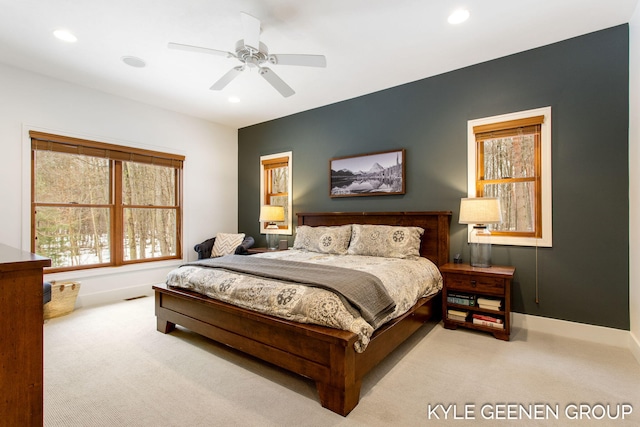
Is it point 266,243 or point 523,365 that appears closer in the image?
point 523,365

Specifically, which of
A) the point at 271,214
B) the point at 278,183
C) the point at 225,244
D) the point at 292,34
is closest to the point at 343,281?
the point at 292,34

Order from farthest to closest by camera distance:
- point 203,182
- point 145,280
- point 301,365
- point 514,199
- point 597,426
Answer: point 203,182 → point 145,280 → point 514,199 → point 301,365 → point 597,426

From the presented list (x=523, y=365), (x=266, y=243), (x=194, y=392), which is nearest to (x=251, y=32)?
(x=194, y=392)

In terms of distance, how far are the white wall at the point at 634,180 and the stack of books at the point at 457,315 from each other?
1.26 meters

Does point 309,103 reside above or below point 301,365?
above

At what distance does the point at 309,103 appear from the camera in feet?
15.4

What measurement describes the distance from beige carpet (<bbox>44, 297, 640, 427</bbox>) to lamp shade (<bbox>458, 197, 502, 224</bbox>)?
44.2 inches

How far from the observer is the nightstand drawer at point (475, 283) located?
293 cm

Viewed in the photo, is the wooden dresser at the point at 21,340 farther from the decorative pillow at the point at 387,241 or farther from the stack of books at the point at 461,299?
the stack of books at the point at 461,299

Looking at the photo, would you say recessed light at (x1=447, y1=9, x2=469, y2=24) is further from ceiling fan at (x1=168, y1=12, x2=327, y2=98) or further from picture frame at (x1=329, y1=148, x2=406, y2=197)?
picture frame at (x1=329, y1=148, x2=406, y2=197)

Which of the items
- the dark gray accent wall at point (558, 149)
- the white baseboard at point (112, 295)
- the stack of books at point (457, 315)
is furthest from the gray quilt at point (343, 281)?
the white baseboard at point (112, 295)

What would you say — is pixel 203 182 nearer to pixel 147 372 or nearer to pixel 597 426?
pixel 147 372

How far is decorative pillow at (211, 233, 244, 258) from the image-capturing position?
5077 millimetres

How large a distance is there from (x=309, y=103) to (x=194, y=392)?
393 centimetres
